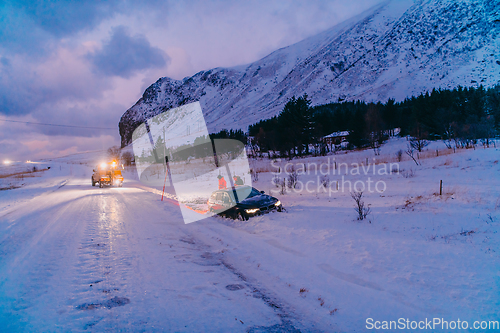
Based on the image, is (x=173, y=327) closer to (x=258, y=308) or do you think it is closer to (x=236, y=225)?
(x=258, y=308)

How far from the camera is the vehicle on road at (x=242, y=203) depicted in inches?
Answer: 393

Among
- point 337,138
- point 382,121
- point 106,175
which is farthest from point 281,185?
point 337,138

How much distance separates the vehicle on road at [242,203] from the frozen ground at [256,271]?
0.42 metres

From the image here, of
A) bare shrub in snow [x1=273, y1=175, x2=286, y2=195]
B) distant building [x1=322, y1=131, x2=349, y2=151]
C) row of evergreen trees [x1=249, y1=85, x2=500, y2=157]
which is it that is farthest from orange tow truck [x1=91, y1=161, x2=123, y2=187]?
distant building [x1=322, y1=131, x2=349, y2=151]

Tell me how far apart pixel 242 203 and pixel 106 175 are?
22.4 metres

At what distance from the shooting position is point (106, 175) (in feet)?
88.0

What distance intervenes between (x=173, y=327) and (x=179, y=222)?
22.6 feet

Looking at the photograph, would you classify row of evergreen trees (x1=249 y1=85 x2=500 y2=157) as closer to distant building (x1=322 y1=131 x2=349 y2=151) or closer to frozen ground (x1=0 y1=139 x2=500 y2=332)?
Result: distant building (x1=322 y1=131 x2=349 y2=151)

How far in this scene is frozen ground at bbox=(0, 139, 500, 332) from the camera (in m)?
3.68

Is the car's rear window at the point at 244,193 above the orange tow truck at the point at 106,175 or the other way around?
the other way around

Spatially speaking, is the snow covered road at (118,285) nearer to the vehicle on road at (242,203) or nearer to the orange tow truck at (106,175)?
the vehicle on road at (242,203)

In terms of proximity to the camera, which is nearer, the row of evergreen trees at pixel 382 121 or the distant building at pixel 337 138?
the row of evergreen trees at pixel 382 121

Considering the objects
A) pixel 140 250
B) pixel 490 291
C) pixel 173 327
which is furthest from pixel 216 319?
pixel 490 291

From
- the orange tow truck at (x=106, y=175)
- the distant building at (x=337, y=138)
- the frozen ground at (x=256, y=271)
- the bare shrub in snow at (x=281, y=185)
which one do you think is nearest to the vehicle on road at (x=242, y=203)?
the frozen ground at (x=256, y=271)
